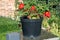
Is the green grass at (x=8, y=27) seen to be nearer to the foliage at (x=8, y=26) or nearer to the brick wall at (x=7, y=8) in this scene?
the foliage at (x=8, y=26)

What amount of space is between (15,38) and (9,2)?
521 cm

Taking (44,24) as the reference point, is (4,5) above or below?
above

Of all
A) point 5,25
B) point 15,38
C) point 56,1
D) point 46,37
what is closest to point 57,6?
point 56,1

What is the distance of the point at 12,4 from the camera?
7.61m

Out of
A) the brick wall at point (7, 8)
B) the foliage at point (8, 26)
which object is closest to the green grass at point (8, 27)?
the foliage at point (8, 26)

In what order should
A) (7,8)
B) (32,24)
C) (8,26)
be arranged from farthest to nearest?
(7,8), (8,26), (32,24)

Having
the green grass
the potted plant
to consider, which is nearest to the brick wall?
the green grass

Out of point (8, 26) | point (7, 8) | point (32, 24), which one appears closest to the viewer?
point (32, 24)

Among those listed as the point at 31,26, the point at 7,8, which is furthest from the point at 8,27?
the point at 31,26

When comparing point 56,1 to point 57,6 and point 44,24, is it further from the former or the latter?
point 44,24

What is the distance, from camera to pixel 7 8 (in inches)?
299

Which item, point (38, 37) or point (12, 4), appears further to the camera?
point (12, 4)

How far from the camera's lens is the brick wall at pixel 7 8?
24.7ft

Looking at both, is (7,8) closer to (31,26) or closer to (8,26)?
(8,26)
